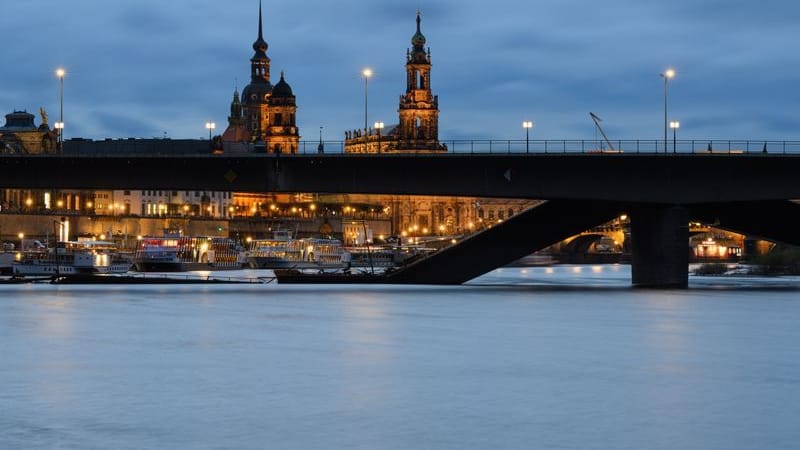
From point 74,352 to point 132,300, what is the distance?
34.8 m

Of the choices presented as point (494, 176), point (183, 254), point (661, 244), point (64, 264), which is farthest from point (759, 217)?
point (183, 254)

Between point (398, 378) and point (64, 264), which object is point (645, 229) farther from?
point (64, 264)

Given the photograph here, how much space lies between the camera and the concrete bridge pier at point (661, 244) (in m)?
87.5

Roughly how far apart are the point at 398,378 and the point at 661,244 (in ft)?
177

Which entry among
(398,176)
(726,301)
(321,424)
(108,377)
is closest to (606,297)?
(726,301)

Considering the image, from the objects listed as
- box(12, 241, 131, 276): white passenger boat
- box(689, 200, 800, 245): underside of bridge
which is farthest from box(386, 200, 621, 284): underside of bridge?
box(12, 241, 131, 276): white passenger boat

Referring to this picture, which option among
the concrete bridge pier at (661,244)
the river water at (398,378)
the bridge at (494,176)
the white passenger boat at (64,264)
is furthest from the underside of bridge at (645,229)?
the white passenger boat at (64,264)

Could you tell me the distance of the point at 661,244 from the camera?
8881 centimetres

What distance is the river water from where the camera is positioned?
2839cm

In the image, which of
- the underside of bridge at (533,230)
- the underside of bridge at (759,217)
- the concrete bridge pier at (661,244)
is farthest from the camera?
the underside of bridge at (759,217)

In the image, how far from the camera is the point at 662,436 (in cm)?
2814

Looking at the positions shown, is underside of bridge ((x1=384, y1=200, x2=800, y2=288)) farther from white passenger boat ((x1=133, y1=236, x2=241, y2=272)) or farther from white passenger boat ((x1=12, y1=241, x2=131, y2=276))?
white passenger boat ((x1=133, y1=236, x2=241, y2=272))

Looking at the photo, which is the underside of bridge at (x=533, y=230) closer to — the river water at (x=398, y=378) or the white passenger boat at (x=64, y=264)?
the river water at (x=398, y=378)

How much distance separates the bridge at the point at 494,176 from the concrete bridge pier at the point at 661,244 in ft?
0.27
